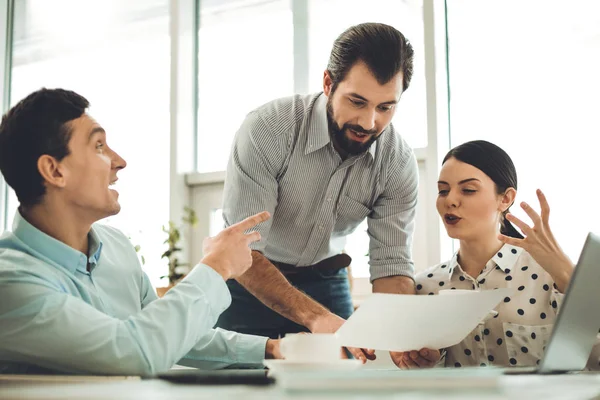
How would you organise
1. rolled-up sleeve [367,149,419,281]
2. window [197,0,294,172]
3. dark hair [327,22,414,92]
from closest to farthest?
dark hair [327,22,414,92]
rolled-up sleeve [367,149,419,281]
window [197,0,294,172]

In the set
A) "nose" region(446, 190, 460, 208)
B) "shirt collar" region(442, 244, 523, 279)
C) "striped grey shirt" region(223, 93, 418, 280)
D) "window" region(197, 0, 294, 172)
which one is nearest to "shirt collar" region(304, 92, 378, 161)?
"striped grey shirt" region(223, 93, 418, 280)

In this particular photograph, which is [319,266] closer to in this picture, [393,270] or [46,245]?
[393,270]

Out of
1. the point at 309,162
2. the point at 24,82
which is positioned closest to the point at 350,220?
the point at 309,162

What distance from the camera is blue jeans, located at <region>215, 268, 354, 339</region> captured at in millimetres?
2197

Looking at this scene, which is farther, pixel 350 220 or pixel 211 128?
pixel 211 128

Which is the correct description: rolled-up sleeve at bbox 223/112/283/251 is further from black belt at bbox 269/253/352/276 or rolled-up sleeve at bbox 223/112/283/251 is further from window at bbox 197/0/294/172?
window at bbox 197/0/294/172

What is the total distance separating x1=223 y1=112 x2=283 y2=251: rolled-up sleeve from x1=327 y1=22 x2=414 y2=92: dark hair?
0.27 metres

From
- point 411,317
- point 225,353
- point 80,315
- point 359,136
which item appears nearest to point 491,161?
point 359,136

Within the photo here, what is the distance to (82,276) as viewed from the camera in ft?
4.70

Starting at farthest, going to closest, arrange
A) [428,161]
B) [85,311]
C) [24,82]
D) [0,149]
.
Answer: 1. [24,82]
2. [428,161]
3. [0,149]
4. [85,311]

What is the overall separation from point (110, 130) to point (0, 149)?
8.68 feet

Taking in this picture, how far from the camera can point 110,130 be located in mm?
4012

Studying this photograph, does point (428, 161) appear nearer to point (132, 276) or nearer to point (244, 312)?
point (244, 312)

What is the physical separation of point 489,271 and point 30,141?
141 centimetres
